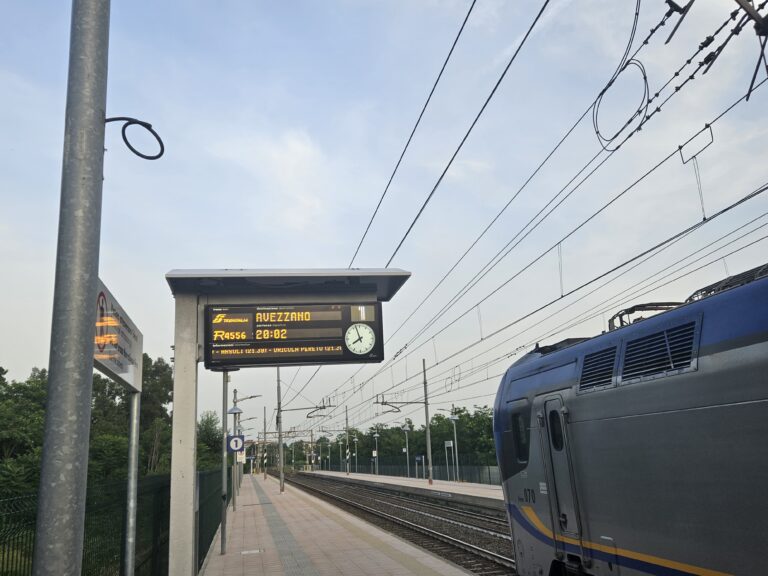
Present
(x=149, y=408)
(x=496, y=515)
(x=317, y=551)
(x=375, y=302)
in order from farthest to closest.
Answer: (x=149, y=408) → (x=496, y=515) → (x=317, y=551) → (x=375, y=302)

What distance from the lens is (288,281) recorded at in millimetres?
10594

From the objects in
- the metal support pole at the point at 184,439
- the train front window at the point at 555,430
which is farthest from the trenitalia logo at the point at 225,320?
the train front window at the point at 555,430

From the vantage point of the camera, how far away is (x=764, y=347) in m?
4.82

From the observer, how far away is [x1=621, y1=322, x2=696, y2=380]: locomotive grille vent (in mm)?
5707

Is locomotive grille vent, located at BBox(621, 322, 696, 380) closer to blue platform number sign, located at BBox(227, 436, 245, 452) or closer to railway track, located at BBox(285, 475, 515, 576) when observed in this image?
railway track, located at BBox(285, 475, 515, 576)

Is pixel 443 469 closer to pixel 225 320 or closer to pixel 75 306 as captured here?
pixel 225 320

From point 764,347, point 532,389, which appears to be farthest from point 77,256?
point 532,389

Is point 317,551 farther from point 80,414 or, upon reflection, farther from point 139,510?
point 80,414

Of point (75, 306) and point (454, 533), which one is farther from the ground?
point (75, 306)

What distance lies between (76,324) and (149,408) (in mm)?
78845

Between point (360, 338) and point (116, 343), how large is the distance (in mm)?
4814

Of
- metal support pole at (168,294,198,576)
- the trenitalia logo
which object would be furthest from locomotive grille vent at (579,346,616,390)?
metal support pole at (168,294,198,576)

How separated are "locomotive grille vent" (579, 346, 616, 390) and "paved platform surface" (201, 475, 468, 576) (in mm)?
5808

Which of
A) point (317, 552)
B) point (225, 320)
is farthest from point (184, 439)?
point (317, 552)
